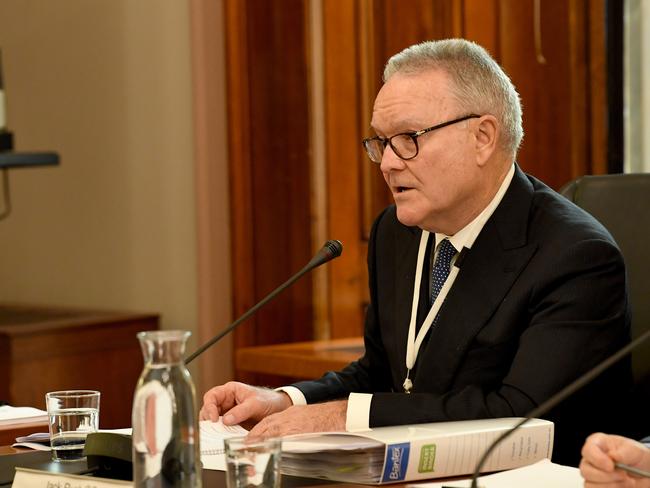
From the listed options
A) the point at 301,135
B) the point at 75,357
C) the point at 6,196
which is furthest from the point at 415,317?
the point at 6,196

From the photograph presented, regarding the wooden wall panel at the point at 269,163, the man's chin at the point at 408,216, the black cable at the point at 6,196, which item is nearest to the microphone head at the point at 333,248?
the man's chin at the point at 408,216

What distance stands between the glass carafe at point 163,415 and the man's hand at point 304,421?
544 mm

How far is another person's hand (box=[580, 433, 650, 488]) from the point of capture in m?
1.35

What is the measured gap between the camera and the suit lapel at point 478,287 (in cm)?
211

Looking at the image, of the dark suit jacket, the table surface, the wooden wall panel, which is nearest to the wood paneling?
the wooden wall panel

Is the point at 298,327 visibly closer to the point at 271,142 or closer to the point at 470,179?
the point at 271,142

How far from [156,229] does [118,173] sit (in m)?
0.33

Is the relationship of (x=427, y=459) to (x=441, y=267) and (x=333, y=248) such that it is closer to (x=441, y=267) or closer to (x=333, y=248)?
(x=333, y=248)

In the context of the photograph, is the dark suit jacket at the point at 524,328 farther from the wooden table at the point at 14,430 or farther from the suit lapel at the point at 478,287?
the wooden table at the point at 14,430

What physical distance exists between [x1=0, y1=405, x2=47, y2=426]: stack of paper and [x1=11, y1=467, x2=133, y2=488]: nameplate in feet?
2.19

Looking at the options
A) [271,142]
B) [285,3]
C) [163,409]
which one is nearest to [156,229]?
[271,142]

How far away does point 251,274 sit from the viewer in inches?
172

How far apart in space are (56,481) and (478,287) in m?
0.93

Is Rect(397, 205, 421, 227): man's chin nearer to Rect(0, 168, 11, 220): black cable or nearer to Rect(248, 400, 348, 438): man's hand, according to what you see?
Rect(248, 400, 348, 438): man's hand
